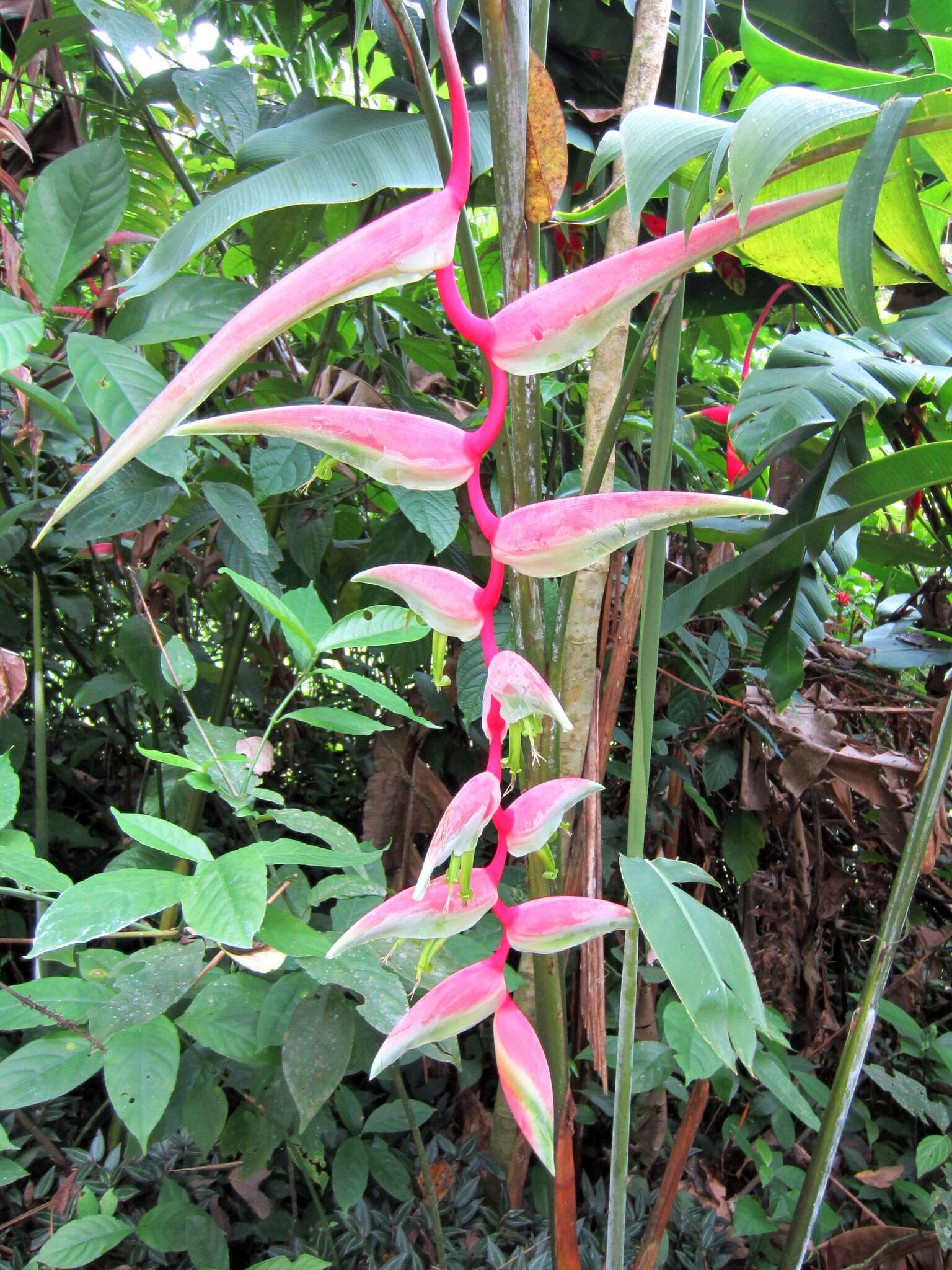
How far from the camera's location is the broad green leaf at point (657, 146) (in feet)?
0.90

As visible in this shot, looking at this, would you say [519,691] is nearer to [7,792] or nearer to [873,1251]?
[7,792]

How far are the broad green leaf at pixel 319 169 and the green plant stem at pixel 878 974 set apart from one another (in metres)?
0.54

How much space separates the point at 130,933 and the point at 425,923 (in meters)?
0.31

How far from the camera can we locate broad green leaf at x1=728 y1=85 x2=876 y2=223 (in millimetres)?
229

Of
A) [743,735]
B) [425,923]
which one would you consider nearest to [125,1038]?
[425,923]

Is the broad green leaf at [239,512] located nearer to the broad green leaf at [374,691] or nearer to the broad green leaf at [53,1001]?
the broad green leaf at [374,691]

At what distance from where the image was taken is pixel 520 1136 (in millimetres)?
732

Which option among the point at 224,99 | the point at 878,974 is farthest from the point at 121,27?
the point at 878,974

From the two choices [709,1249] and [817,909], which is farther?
[817,909]

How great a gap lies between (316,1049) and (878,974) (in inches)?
15.2

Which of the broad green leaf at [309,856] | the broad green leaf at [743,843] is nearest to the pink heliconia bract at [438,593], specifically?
the broad green leaf at [309,856]

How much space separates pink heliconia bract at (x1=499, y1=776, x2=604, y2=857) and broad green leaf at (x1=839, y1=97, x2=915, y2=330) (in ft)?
0.64

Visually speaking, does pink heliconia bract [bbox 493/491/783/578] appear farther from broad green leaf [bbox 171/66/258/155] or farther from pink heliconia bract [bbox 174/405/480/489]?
broad green leaf [bbox 171/66/258/155]

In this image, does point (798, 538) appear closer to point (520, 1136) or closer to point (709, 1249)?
point (520, 1136)
